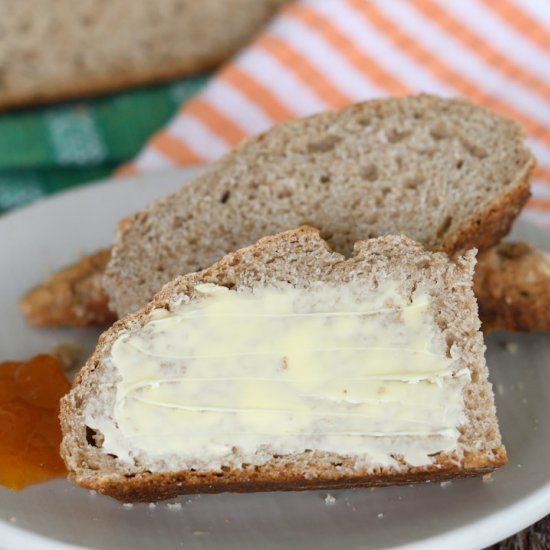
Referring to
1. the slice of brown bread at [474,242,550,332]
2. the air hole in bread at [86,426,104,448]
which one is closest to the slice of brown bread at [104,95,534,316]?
the slice of brown bread at [474,242,550,332]

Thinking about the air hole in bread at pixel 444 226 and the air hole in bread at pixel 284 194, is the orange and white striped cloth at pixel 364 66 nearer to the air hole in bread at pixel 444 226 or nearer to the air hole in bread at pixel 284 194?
the air hole in bread at pixel 284 194

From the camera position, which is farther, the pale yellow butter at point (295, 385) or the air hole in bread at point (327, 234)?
the air hole in bread at point (327, 234)

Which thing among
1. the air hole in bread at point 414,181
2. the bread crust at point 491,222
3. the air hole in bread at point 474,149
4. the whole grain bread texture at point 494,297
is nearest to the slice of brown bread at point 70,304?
the whole grain bread texture at point 494,297

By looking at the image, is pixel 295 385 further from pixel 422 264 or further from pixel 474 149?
pixel 474 149

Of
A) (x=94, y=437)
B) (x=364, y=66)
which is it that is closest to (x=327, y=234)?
(x=94, y=437)

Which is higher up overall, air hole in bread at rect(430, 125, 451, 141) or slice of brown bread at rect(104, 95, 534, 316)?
air hole in bread at rect(430, 125, 451, 141)

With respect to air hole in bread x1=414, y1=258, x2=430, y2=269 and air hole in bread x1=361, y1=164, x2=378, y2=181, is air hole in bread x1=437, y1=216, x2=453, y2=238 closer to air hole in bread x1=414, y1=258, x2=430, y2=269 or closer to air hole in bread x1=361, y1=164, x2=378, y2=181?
air hole in bread x1=361, y1=164, x2=378, y2=181
